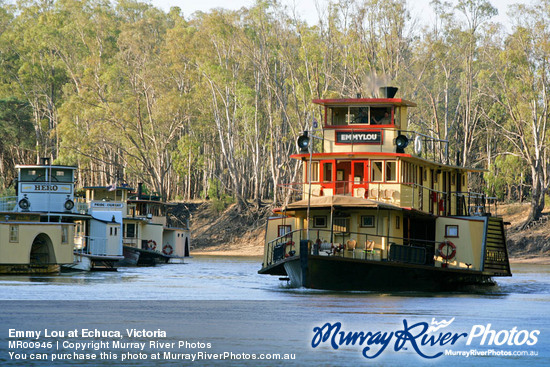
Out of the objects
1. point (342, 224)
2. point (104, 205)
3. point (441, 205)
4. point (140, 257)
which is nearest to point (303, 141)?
point (342, 224)

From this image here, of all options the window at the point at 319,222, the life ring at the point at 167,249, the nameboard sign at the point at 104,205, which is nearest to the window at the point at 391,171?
the window at the point at 319,222

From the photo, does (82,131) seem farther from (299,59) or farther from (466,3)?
(466,3)

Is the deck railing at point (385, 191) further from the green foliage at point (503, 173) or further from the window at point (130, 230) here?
the green foliage at point (503, 173)

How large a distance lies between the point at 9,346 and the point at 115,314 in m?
6.76

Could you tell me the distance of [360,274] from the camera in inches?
1348

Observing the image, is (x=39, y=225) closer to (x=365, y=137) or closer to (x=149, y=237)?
(x=365, y=137)

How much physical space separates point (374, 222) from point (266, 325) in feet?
40.4

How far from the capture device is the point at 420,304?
30.5m

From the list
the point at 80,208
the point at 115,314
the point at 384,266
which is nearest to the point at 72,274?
the point at 80,208

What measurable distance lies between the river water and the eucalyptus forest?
36.4 metres

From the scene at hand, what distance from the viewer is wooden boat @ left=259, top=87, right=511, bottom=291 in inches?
1358

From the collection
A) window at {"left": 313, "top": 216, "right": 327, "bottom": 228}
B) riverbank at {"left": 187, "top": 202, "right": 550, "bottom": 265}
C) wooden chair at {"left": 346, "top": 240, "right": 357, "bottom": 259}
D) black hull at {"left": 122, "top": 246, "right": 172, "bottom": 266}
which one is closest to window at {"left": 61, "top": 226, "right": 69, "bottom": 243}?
window at {"left": 313, "top": 216, "right": 327, "bottom": 228}

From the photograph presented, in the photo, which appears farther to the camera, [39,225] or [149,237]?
[149,237]

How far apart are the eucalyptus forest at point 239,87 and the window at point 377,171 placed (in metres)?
34.2
